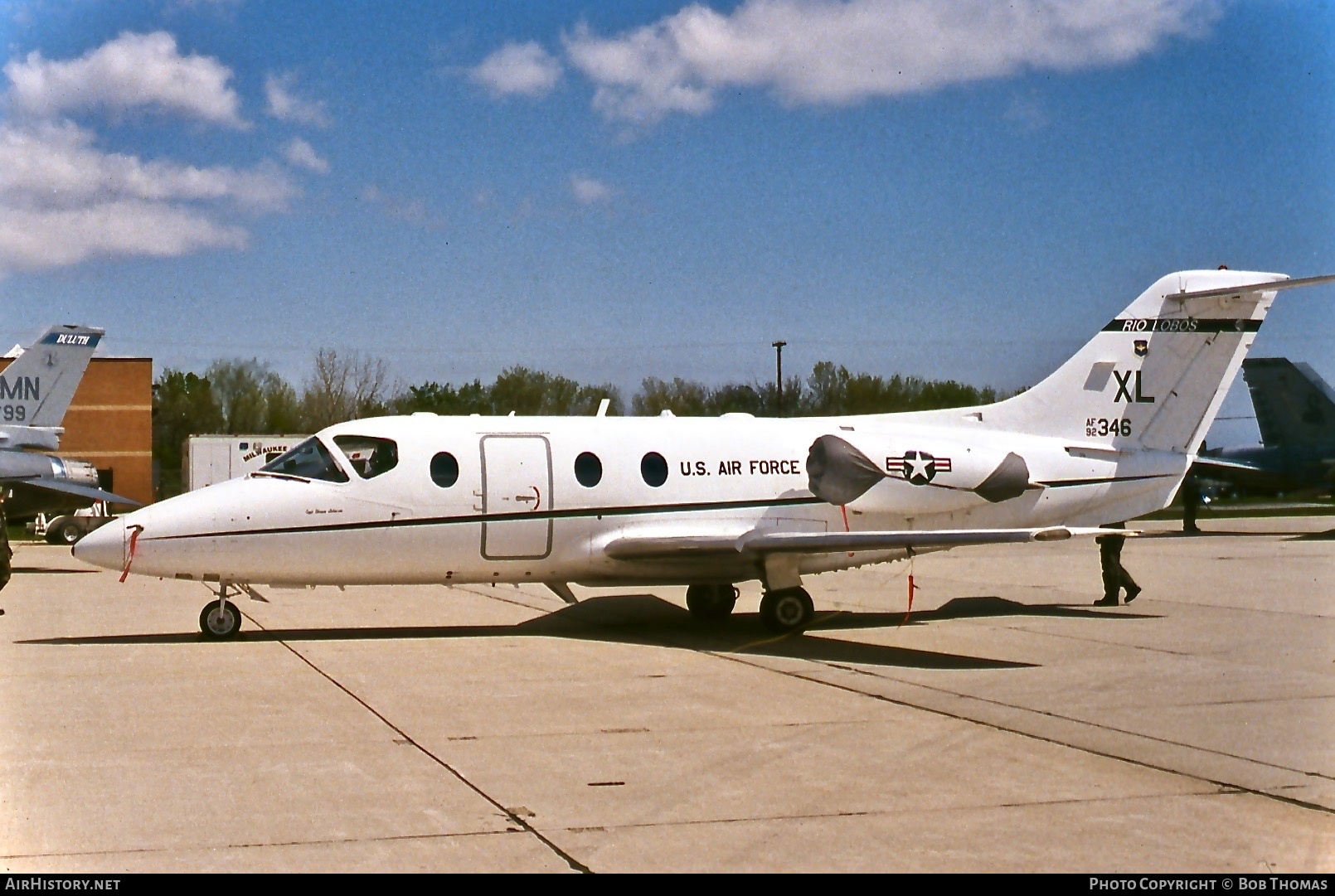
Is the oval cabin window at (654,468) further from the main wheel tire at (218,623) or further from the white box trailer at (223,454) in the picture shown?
the white box trailer at (223,454)

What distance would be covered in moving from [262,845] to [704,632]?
9994 mm

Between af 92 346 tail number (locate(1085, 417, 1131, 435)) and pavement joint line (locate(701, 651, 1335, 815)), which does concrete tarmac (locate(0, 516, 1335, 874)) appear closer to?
pavement joint line (locate(701, 651, 1335, 815))

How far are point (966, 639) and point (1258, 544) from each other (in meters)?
20.2

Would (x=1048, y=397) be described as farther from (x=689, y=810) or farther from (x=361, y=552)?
(x=689, y=810)

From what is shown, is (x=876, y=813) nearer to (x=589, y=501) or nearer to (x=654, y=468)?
(x=589, y=501)

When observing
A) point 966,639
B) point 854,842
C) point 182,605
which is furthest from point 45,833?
point 182,605

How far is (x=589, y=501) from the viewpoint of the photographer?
597 inches

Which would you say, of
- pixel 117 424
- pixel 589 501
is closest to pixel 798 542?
pixel 589 501

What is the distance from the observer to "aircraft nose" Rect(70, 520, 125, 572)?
13.5 metres

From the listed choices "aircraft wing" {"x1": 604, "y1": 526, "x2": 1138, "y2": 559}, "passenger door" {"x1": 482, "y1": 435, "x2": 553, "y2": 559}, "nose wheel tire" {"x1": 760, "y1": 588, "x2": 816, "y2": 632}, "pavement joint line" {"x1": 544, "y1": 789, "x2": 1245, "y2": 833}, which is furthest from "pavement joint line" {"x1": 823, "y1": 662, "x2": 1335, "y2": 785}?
"passenger door" {"x1": 482, "y1": 435, "x2": 553, "y2": 559}

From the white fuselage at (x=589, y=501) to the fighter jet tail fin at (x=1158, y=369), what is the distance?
0.38 metres

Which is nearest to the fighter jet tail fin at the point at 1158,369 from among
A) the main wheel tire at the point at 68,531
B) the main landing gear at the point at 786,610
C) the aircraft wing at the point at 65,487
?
the main landing gear at the point at 786,610

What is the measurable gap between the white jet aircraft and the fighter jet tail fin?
0.03 metres

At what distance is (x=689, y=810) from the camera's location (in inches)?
274
